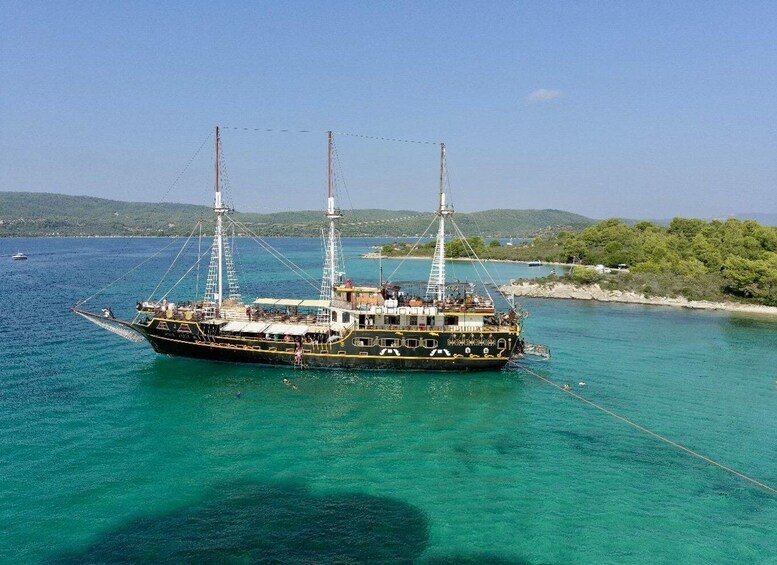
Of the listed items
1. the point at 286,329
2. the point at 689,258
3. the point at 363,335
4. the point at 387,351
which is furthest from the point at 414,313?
the point at 689,258

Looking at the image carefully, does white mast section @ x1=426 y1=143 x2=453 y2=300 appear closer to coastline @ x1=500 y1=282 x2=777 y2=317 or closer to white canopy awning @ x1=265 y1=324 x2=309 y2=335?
white canopy awning @ x1=265 y1=324 x2=309 y2=335

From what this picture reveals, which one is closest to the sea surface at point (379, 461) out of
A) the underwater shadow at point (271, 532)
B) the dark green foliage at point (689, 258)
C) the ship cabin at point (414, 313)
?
the underwater shadow at point (271, 532)

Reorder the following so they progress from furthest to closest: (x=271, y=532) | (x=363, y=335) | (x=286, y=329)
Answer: (x=286, y=329) → (x=363, y=335) → (x=271, y=532)

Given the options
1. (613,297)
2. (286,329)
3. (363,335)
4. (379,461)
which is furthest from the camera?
(613,297)

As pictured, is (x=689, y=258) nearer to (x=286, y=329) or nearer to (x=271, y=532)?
(x=286, y=329)

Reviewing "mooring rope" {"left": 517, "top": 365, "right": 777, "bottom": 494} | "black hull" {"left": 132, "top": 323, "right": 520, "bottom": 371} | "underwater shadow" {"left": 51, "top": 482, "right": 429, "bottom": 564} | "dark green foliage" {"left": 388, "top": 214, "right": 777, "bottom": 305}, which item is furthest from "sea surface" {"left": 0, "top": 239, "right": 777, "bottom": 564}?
"dark green foliage" {"left": 388, "top": 214, "right": 777, "bottom": 305}

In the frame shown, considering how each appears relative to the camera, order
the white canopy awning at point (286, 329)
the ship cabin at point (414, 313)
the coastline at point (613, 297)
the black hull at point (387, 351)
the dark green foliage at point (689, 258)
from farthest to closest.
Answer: the dark green foliage at point (689, 258) → the coastline at point (613, 297) → the ship cabin at point (414, 313) → the white canopy awning at point (286, 329) → the black hull at point (387, 351)

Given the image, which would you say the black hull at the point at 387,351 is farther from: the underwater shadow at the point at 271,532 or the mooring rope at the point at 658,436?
the underwater shadow at the point at 271,532
